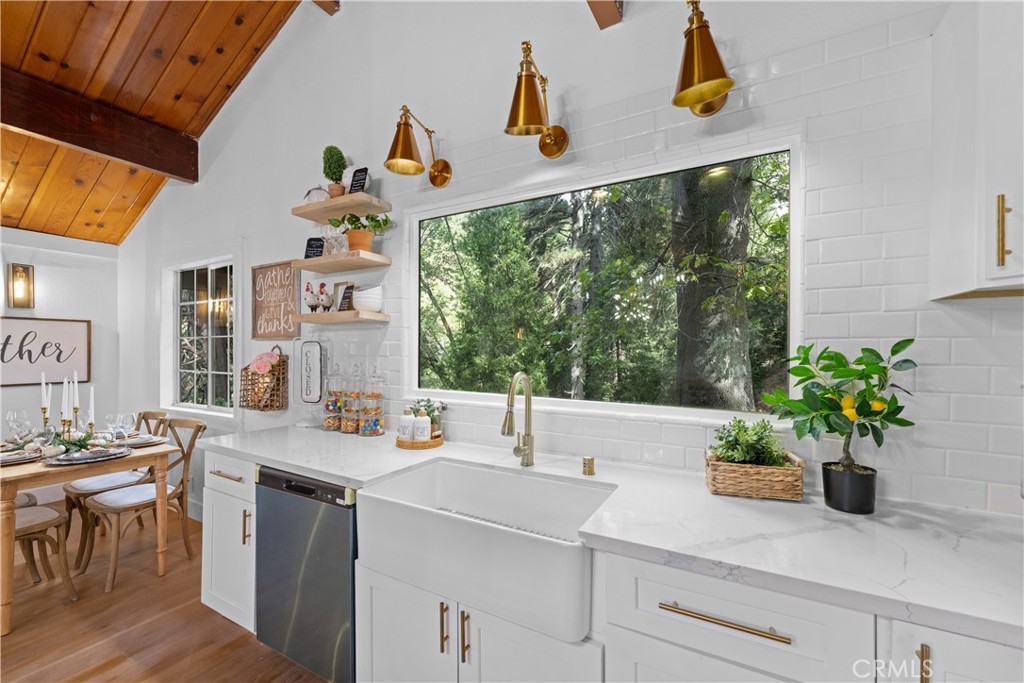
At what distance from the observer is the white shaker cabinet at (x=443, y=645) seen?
1182 millimetres

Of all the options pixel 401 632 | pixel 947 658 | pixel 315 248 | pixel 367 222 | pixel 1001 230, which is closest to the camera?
pixel 947 658

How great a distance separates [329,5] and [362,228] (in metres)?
1.38

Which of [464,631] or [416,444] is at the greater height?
[416,444]

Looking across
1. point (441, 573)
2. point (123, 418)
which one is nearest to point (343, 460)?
point (441, 573)

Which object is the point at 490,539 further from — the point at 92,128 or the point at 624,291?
the point at 92,128

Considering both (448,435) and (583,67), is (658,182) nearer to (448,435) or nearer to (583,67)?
(583,67)

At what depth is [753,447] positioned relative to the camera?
1.39 meters

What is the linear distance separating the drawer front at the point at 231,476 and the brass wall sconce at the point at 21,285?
122 inches

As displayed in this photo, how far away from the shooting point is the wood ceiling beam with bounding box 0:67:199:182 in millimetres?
2693

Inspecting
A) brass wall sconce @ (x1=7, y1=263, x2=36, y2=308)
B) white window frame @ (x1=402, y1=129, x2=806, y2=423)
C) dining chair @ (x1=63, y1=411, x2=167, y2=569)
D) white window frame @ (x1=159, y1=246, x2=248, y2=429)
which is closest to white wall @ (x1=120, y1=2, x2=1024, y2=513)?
white window frame @ (x1=402, y1=129, x2=806, y2=423)

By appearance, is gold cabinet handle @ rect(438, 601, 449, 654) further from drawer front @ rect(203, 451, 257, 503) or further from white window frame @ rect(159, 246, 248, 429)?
white window frame @ rect(159, 246, 248, 429)

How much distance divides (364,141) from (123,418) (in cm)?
230

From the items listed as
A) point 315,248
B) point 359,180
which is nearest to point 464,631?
point 315,248

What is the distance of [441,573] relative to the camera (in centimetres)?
137
